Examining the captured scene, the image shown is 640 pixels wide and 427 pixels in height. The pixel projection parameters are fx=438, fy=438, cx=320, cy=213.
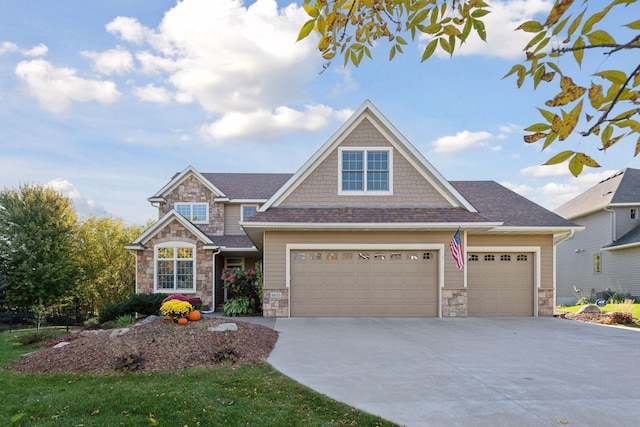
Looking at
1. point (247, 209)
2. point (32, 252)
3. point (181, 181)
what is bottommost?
point (32, 252)

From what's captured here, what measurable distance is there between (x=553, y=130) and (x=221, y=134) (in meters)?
17.8

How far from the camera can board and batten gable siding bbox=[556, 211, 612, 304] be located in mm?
26234

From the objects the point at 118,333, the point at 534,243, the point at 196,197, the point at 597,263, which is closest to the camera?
the point at 118,333

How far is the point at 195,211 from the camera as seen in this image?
21.9 meters

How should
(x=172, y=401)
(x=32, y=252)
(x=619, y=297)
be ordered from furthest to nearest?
(x=619, y=297) < (x=32, y=252) < (x=172, y=401)

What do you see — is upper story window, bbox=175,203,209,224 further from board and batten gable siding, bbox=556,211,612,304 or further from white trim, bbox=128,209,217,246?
board and batten gable siding, bbox=556,211,612,304

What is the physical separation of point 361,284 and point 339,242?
1597 millimetres

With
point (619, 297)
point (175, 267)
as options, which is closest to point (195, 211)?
point (175, 267)

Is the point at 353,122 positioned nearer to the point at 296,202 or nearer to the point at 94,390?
the point at 296,202

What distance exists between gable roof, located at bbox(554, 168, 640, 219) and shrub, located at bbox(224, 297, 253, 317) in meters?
21.6

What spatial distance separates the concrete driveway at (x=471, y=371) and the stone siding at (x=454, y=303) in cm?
174

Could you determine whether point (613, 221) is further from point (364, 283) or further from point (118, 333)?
point (118, 333)

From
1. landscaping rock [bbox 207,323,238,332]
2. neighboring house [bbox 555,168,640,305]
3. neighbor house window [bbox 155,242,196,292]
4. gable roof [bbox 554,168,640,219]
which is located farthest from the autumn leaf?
gable roof [bbox 554,168,640,219]

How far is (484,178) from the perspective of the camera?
20.9 metres
